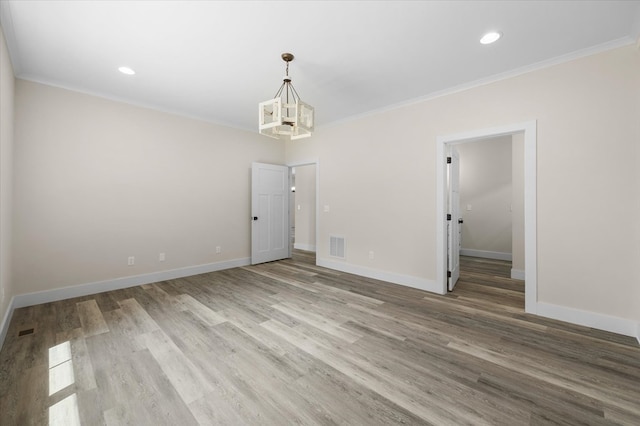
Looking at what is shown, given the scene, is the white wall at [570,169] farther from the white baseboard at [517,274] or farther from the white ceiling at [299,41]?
the white baseboard at [517,274]

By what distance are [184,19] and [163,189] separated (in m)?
2.86

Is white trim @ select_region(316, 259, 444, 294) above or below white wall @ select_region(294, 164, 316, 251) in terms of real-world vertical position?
below

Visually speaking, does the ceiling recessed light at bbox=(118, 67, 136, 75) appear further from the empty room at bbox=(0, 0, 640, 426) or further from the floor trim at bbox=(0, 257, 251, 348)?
the floor trim at bbox=(0, 257, 251, 348)

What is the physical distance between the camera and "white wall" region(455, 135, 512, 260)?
6074mm

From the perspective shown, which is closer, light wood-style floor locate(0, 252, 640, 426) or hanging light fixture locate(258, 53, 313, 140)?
light wood-style floor locate(0, 252, 640, 426)

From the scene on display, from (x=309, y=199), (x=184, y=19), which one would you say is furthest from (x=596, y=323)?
(x=309, y=199)

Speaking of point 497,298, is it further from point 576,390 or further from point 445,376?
point 445,376

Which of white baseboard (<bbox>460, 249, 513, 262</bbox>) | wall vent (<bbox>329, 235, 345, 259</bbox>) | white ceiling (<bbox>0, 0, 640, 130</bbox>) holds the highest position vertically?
white ceiling (<bbox>0, 0, 640, 130</bbox>)

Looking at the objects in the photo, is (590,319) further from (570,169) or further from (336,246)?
(336,246)

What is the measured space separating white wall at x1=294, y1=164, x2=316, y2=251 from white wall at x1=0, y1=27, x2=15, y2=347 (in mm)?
5284

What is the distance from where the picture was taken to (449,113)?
363cm

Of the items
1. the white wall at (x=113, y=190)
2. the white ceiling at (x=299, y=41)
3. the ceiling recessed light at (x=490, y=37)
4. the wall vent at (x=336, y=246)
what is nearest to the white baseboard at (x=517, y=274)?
the wall vent at (x=336, y=246)

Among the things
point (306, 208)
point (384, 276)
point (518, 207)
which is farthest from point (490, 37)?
point (306, 208)

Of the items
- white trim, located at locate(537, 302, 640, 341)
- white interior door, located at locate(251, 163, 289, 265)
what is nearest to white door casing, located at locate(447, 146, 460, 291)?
white trim, located at locate(537, 302, 640, 341)
